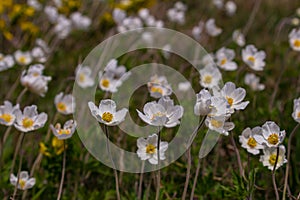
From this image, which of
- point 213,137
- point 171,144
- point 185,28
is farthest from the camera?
point 185,28

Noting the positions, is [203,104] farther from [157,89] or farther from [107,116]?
[157,89]

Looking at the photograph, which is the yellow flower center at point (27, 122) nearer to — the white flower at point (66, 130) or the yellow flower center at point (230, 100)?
the white flower at point (66, 130)

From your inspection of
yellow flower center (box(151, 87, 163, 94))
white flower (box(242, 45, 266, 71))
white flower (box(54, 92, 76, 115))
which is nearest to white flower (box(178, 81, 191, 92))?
white flower (box(242, 45, 266, 71))

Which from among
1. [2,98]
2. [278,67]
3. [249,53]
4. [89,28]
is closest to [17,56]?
[2,98]

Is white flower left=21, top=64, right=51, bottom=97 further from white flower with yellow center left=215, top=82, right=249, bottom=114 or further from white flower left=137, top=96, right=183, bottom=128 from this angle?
white flower with yellow center left=215, top=82, right=249, bottom=114

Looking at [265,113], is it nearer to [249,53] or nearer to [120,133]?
[249,53]
